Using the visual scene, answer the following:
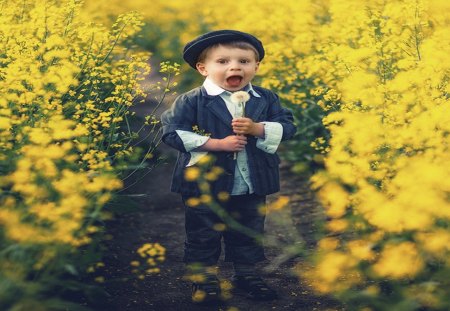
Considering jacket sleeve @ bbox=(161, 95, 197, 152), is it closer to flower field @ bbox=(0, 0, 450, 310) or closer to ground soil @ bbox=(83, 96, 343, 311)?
flower field @ bbox=(0, 0, 450, 310)

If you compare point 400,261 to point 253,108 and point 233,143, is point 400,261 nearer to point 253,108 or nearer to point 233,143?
point 233,143

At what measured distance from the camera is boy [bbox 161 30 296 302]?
137 inches

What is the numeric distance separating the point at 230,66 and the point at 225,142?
1.20 feet

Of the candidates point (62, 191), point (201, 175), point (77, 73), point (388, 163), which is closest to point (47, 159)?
point (62, 191)

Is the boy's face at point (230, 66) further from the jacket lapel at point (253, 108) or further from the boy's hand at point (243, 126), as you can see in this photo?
the boy's hand at point (243, 126)

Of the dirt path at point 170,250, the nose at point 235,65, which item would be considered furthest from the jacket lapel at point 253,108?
the dirt path at point 170,250

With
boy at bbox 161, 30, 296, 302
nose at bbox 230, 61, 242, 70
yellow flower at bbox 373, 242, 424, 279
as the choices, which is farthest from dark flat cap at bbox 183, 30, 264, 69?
yellow flower at bbox 373, 242, 424, 279

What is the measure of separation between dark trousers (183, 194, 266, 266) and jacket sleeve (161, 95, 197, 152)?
308 mm

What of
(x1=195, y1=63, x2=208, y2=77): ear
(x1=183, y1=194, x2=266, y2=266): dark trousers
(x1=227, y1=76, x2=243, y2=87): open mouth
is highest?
(x1=195, y1=63, x2=208, y2=77): ear

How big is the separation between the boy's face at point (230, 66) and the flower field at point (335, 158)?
48 centimetres

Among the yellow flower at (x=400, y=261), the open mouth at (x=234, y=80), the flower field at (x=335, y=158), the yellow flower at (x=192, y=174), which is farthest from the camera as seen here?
the open mouth at (x=234, y=80)

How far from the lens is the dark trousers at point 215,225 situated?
11.7 ft

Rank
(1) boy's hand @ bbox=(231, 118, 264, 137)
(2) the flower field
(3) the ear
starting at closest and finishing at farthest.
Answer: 1. (2) the flower field
2. (1) boy's hand @ bbox=(231, 118, 264, 137)
3. (3) the ear

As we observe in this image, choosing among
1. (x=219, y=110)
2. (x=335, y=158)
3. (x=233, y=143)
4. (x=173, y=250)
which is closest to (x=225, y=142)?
(x=233, y=143)
